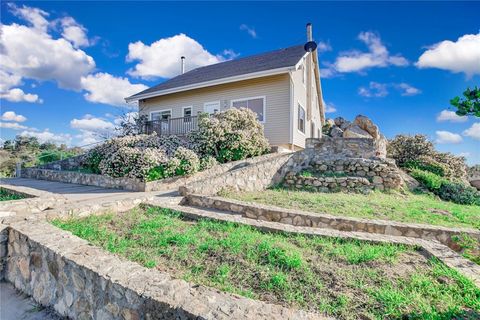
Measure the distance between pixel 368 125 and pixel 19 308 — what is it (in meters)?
15.9

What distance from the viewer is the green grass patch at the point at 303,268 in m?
2.09

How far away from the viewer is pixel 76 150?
1747 centimetres

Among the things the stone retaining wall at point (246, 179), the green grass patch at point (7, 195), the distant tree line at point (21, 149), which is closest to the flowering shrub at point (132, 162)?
the stone retaining wall at point (246, 179)

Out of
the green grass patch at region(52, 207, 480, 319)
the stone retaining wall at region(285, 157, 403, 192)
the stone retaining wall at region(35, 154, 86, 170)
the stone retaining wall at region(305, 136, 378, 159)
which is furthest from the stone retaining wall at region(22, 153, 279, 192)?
the green grass patch at region(52, 207, 480, 319)

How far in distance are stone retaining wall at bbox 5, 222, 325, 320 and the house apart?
9763 millimetres

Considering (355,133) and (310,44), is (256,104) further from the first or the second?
(355,133)

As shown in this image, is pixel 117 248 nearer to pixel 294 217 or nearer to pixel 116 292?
pixel 116 292

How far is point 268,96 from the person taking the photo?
40.1ft

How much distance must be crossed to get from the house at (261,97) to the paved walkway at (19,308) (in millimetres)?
9995

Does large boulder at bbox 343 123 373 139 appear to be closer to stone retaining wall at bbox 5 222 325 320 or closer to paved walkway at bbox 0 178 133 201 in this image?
paved walkway at bbox 0 178 133 201

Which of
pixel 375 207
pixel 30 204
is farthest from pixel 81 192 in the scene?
pixel 375 207

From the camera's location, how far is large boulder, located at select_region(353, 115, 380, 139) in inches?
547

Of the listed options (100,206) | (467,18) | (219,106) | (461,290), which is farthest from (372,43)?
(100,206)

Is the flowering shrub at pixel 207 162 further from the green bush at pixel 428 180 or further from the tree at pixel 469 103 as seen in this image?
the green bush at pixel 428 180
